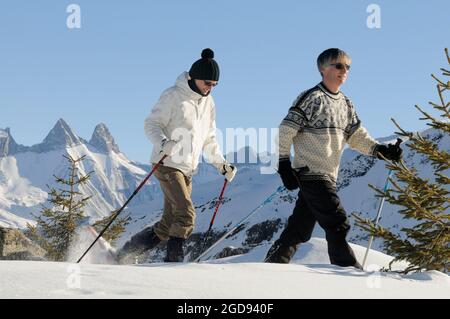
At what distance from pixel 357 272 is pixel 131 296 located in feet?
8.41

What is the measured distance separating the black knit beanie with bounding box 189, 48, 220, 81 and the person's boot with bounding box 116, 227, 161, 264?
2063mm

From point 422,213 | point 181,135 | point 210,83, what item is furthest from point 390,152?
point 181,135

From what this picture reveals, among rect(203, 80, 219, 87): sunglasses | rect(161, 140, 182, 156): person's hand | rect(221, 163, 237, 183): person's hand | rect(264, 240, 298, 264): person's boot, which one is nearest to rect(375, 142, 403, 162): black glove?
rect(264, 240, 298, 264): person's boot

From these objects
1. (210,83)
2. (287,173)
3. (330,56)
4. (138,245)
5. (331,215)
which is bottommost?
(138,245)

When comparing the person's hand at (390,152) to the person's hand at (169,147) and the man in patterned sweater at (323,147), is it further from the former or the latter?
the person's hand at (169,147)

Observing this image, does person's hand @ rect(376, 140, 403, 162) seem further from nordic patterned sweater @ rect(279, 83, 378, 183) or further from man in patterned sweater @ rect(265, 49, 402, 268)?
nordic patterned sweater @ rect(279, 83, 378, 183)

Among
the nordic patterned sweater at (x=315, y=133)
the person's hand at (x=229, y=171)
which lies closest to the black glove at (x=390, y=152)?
the nordic patterned sweater at (x=315, y=133)

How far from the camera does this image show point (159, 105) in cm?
662

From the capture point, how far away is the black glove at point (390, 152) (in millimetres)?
6039

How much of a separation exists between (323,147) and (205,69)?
169 cm

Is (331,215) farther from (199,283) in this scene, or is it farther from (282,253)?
(199,283)

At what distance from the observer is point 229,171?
703 centimetres

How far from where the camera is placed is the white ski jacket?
653 centimetres
